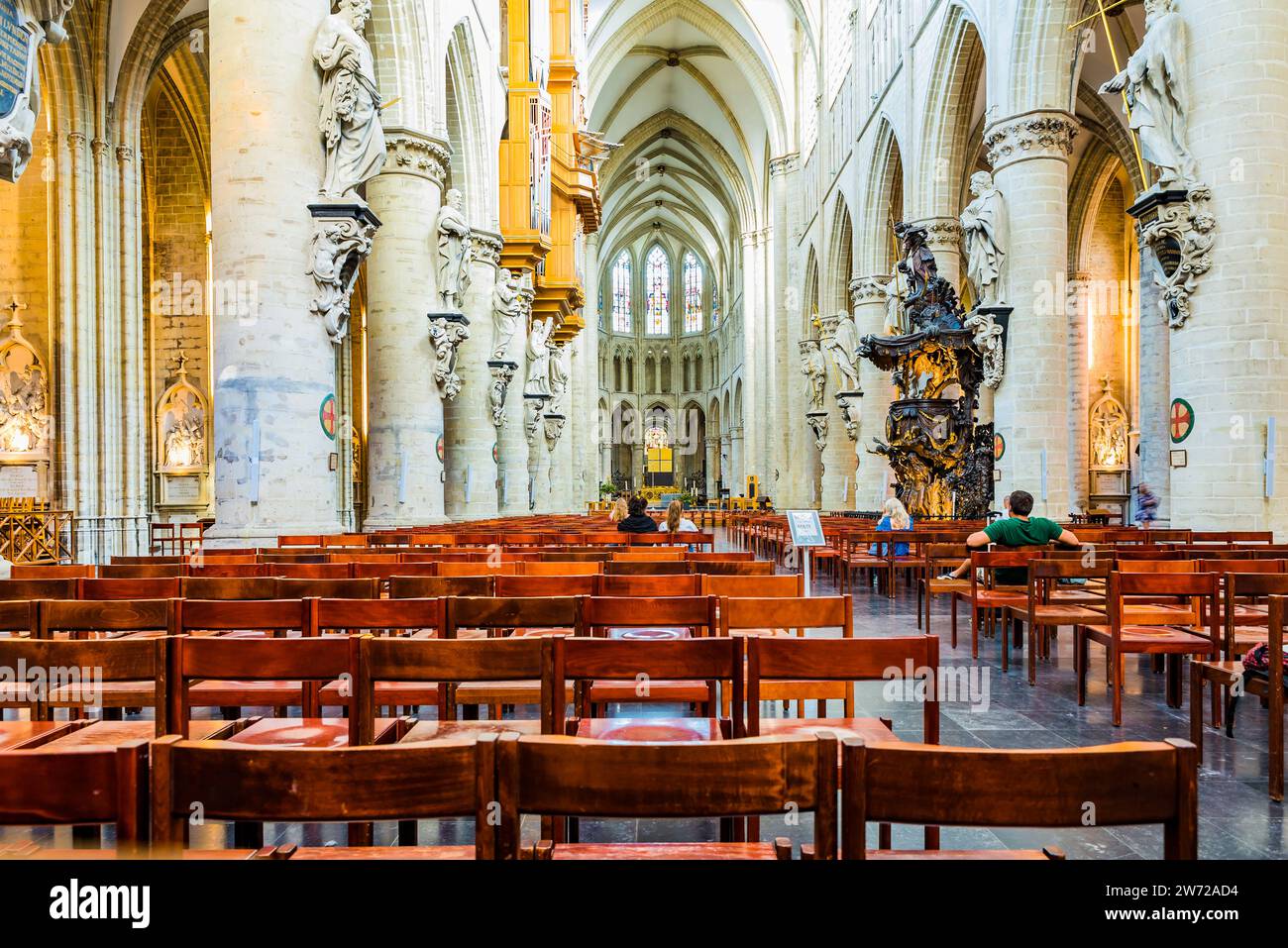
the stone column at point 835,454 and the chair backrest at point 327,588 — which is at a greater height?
the stone column at point 835,454

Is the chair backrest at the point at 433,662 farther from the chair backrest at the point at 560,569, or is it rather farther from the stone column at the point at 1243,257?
the stone column at the point at 1243,257

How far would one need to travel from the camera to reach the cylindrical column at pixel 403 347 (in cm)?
1412

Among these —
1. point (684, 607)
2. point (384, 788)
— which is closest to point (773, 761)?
point (384, 788)

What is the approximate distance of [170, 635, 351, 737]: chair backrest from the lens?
2.68m

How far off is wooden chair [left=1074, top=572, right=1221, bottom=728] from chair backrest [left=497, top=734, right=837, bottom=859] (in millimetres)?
3674

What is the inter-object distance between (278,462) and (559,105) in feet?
65.3

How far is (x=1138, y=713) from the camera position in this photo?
501 centimetres

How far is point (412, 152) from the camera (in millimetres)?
14461

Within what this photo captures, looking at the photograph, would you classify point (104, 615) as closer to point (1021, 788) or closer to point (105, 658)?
point (105, 658)

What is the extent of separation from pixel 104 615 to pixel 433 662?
1.89 metres

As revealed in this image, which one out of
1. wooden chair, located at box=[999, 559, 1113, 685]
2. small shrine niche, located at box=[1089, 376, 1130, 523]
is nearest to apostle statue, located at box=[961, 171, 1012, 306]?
wooden chair, located at box=[999, 559, 1113, 685]

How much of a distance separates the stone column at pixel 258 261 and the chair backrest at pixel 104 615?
6026mm

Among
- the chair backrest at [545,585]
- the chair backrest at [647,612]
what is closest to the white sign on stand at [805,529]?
the chair backrest at [545,585]
